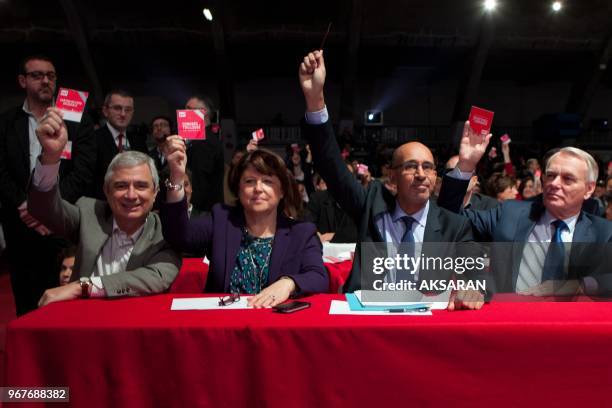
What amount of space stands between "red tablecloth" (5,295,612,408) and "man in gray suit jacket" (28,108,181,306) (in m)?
0.41

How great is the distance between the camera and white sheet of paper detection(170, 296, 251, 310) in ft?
4.97

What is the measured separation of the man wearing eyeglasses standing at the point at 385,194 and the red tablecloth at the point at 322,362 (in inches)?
29.2

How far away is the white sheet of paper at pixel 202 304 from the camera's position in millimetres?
1515

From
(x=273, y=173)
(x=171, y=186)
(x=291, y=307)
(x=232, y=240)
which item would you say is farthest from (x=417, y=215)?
(x=171, y=186)

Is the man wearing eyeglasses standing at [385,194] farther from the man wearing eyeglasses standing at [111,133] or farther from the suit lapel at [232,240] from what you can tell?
the man wearing eyeglasses standing at [111,133]

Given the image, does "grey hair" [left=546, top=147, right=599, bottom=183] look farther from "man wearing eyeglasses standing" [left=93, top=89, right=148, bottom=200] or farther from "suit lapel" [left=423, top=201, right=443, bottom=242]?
"man wearing eyeglasses standing" [left=93, top=89, right=148, bottom=200]

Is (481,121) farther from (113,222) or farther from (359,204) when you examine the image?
(113,222)

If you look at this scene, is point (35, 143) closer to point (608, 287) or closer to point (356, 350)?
point (356, 350)

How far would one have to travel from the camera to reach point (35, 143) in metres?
2.89

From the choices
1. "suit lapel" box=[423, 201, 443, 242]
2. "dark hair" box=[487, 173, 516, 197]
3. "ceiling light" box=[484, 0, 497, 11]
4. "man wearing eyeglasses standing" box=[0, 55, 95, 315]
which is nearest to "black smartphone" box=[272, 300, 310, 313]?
"suit lapel" box=[423, 201, 443, 242]

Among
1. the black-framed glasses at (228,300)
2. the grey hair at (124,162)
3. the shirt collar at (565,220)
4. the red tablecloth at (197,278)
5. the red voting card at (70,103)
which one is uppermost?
the red voting card at (70,103)

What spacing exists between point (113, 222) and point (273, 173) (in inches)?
24.8

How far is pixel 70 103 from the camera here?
205 cm

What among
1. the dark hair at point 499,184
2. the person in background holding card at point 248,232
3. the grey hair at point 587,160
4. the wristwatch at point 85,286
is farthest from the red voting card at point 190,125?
the dark hair at point 499,184
